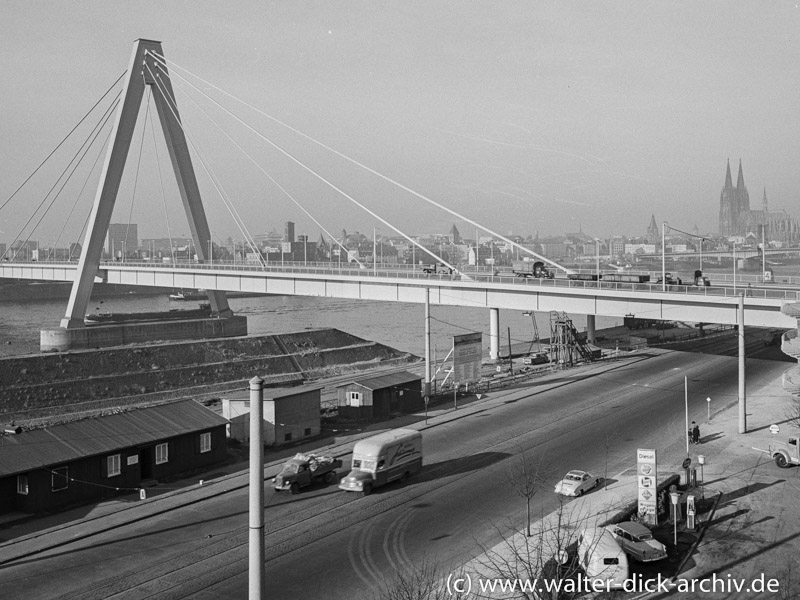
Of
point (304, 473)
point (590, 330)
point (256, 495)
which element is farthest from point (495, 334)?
point (256, 495)

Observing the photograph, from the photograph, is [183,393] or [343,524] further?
[183,393]

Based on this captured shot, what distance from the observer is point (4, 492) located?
15.8 metres

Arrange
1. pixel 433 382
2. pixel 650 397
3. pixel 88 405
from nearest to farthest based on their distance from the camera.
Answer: pixel 650 397
pixel 433 382
pixel 88 405

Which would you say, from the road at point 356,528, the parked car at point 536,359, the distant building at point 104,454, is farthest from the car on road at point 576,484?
the parked car at point 536,359

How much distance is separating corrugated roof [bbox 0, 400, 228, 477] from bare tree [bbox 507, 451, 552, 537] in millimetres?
7829

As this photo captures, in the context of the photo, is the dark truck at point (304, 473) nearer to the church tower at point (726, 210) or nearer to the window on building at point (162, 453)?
the window on building at point (162, 453)

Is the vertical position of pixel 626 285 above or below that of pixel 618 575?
above

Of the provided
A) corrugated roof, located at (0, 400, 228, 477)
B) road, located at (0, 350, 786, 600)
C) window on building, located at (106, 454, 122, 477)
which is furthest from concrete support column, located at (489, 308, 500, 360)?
window on building, located at (106, 454, 122, 477)

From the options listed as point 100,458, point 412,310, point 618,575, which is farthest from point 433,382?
point 412,310

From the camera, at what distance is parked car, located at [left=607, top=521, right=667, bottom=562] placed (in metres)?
12.1

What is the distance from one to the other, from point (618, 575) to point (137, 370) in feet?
113

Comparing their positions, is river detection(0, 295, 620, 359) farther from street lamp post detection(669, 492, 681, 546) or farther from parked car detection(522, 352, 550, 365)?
street lamp post detection(669, 492, 681, 546)

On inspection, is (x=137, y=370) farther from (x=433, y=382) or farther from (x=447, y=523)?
(x=447, y=523)

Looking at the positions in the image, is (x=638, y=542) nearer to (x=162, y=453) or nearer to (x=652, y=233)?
(x=162, y=453)
